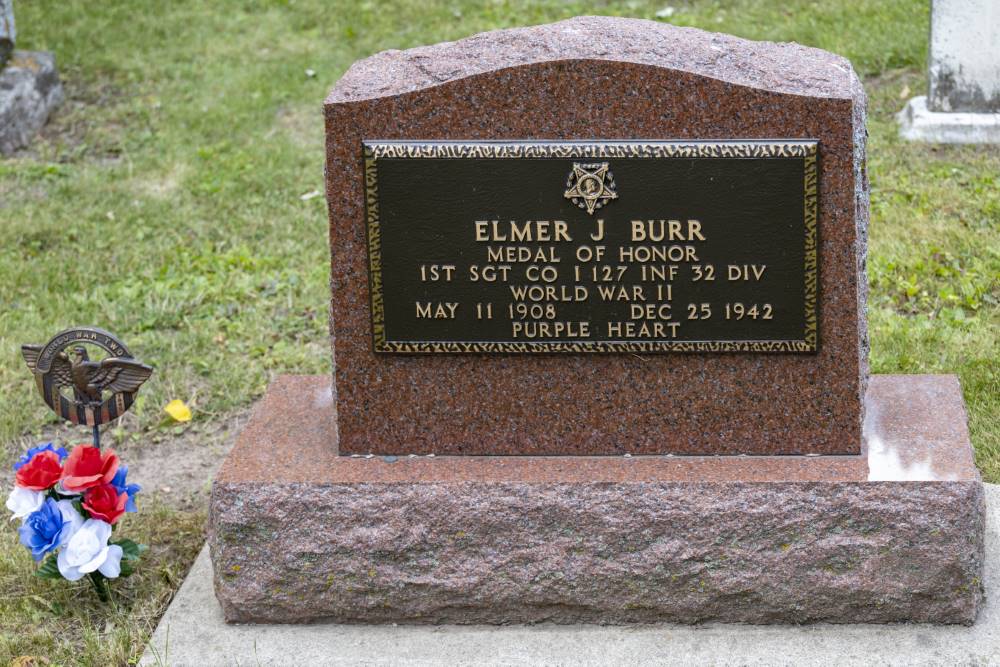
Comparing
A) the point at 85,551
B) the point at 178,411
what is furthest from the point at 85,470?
the point at 178,411

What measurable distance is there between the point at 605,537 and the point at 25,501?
5.31 feet

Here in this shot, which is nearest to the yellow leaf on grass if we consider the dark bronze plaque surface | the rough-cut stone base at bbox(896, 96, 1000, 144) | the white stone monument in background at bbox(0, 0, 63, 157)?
the dark bronze plaque surface

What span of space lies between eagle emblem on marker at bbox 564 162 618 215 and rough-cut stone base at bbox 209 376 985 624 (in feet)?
2.35

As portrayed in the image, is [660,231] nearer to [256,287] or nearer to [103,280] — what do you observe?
[256,287]

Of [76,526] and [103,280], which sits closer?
[76,526]

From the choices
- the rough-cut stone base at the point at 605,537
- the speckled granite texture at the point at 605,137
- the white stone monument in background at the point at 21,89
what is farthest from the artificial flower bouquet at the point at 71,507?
the white stone monument in background at the point at 21,89

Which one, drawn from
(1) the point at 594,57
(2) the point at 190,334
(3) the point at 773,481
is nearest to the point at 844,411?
(3) the point at 773,481

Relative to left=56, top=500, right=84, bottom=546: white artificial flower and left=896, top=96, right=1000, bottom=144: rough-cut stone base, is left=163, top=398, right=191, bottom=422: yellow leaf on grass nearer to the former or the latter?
left=56, top=500, right=84, bottom=546: white artificial flower

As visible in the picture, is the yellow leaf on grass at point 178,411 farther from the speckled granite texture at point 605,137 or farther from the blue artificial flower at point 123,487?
the speckled granite texture at point 605,137

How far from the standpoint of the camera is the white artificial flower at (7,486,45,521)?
378 centimetres

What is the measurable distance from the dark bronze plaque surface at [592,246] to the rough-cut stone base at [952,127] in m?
4.04

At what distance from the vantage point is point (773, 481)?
11.6ft

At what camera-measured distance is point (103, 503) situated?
12.5ft

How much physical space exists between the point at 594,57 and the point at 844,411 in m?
1.17
